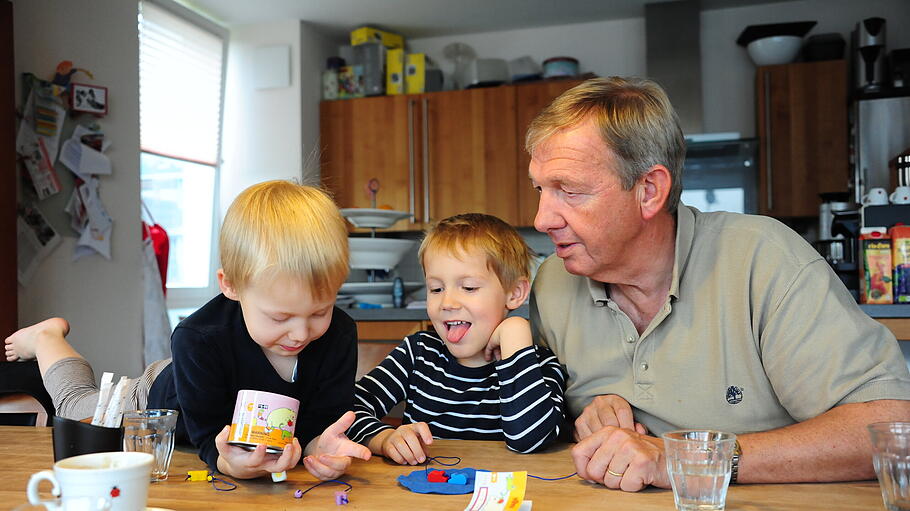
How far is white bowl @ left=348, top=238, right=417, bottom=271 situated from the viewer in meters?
3.29

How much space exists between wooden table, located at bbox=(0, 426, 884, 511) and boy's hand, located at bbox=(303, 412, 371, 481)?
0.02 m

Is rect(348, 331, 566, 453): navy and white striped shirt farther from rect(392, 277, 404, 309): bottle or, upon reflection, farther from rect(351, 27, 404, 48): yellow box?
rect(351, 27, 404, 48): yellow box

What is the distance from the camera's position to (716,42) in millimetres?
5109

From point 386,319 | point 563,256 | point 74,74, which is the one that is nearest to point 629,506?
point 563,256

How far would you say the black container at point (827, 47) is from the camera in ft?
15.2

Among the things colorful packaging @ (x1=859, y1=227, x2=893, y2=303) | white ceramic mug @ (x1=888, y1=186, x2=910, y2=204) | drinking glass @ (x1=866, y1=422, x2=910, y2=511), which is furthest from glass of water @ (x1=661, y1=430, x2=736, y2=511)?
white ceramic mug @ (x1=888, y1=186, x2=910, y2=204)

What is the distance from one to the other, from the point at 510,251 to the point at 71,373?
3.56ft

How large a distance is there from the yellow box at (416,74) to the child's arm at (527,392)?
3.96 m

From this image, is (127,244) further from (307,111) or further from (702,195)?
(702,195)

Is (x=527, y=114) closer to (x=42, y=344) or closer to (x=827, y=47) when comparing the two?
(x=827, y=47)

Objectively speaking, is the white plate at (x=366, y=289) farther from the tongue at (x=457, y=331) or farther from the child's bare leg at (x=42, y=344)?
the tongue at (x=457, y=331)

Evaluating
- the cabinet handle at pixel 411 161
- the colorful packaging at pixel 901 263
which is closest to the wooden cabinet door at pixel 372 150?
the cabinet handle at pixel 411 161

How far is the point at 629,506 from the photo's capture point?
942mm

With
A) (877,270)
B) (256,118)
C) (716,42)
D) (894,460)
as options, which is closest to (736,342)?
(894,460)
